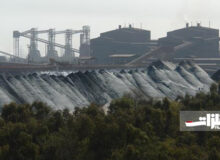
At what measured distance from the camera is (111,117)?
137 feet

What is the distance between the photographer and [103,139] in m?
36.8

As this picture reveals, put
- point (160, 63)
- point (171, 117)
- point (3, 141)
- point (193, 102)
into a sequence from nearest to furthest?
point (3, 141)
point (171, 117)
point (193, 102)
point (160, 63)

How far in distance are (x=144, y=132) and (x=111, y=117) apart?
3.87 meters

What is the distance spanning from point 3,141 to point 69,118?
24.1ft

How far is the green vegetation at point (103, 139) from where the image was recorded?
110 ft

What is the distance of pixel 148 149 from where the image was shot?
33.6 metres

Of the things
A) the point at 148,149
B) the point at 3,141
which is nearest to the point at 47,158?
the point at 3,141

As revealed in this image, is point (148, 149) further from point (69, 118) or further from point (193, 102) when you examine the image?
point (193, 102)

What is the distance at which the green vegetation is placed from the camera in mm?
33416

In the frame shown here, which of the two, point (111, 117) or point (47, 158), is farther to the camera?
point (111, 117)

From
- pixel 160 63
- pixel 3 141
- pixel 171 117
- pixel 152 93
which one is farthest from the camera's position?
pixel 160 63

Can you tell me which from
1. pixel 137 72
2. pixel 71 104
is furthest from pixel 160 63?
pixel 71 104

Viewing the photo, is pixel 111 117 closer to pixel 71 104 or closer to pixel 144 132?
pixel 144 132

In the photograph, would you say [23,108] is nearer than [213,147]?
No
